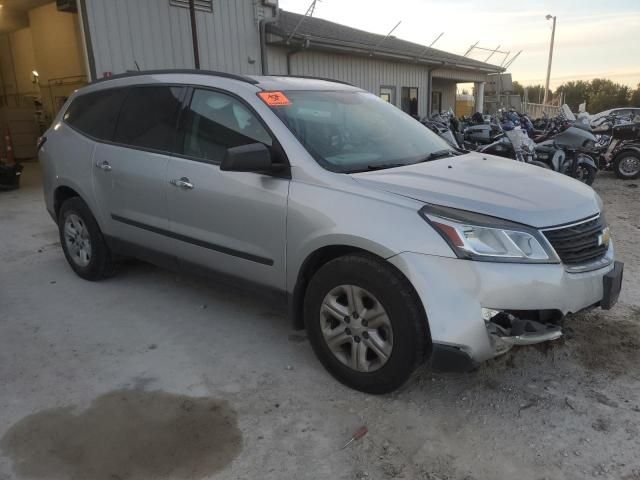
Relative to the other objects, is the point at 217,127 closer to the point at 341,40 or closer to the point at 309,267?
the point at 309,267

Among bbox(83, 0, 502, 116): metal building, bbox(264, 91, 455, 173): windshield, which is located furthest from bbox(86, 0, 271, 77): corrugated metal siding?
bbox(264, 91, 455, 173): windshield

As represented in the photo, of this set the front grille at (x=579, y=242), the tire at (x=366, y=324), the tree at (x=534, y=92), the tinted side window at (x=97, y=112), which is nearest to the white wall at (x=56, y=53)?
the tinted side window at (x=97, y=112)

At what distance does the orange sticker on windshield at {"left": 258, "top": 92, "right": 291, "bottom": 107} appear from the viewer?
3.31 metres

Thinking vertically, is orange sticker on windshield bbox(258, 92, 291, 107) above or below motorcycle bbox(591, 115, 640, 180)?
above

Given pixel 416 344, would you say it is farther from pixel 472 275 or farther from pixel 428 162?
pixel 428 162

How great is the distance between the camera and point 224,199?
11.0 ft

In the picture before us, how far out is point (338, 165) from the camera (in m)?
3.08

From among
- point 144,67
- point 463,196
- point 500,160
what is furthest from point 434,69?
point 463,196

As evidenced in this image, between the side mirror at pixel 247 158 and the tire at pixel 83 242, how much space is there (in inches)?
84.7

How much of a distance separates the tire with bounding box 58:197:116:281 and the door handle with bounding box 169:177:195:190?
1.31m

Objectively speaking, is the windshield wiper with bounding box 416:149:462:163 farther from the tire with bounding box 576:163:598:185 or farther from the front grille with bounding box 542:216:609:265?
the tire with bounding box 576:163:598:185

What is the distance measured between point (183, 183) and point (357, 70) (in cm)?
1255

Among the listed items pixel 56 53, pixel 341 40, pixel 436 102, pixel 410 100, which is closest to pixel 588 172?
pixel 341 40

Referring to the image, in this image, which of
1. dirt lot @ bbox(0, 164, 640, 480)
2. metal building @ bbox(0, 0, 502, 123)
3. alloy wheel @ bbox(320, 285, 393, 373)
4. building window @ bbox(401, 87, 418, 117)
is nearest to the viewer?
dirt lot @ bbox(0, 164, 640, 480)
